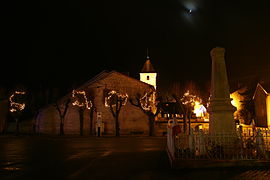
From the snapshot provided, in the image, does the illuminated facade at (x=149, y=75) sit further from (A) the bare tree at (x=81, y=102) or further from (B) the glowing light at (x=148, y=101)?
(A) the bare tree at (x=81, y=102)

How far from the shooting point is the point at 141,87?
36.4 metres

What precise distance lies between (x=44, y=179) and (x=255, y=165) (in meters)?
6.70

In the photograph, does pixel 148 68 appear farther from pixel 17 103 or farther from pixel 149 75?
pixel 17 103

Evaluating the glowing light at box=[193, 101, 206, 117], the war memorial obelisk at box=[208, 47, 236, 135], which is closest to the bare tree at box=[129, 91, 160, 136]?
the glowing light at box=[193, 101, 206, 117]

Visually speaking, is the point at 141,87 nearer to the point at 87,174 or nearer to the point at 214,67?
the point at 214,67

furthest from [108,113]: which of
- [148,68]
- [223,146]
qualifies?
[223,146]

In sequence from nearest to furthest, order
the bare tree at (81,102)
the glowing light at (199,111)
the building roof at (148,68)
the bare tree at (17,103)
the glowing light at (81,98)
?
the bare tree at (81,102)
the glowing light at (81,98)
the bare tree at (17,103)
the glowing light at (199,111)
the building roof at (148,68)

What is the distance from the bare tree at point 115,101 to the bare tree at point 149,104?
1.17 m

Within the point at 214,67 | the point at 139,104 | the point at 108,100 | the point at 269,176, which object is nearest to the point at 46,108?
the point at 108,100

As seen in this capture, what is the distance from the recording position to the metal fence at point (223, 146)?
873cm

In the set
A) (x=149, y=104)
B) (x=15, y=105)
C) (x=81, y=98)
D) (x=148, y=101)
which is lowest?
(x=149, y=104)

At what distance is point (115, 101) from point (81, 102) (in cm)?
477

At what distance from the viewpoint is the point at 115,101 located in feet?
114

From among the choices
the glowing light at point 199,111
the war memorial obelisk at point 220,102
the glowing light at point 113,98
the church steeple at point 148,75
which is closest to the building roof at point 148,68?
the church steeple at point 148,75
